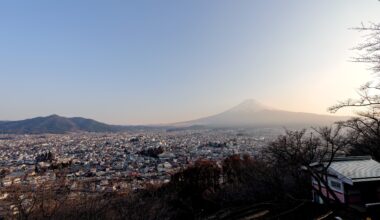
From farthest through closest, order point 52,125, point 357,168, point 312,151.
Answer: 1. point 52,125
2. point 357,168
3. point 312,151

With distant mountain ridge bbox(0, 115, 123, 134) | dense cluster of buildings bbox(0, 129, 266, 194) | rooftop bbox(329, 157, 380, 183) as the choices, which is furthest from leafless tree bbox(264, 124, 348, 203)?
distant mountain ridge bbox(0, 115, 123, 134)

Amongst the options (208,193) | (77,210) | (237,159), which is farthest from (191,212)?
(77,210)

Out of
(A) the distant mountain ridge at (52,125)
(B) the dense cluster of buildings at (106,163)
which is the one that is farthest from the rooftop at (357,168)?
(A) the distant mountain ridge at (52,125)

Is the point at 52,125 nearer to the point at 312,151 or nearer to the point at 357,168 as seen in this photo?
the point at 357,168

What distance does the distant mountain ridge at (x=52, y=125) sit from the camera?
105125 mm

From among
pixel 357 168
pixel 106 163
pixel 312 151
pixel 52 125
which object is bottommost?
pixel 106 163

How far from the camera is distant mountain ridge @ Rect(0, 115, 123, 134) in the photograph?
105125 millimetres

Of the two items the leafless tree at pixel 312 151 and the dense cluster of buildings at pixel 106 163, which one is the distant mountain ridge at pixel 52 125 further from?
the leafless tree at pixel 312 151

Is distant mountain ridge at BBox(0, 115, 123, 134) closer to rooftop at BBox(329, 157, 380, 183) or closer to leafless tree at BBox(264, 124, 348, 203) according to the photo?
rooftop at BBox(329, 157, 380, 183)

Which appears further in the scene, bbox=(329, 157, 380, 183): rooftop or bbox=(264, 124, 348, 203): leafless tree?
bbox=(329, 157, 380, 183): rooftop

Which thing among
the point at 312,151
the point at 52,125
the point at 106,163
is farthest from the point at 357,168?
the point at 52,125

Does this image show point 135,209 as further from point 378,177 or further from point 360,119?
point 378,177

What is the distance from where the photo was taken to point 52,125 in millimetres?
113062

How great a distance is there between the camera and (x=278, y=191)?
11.4m
